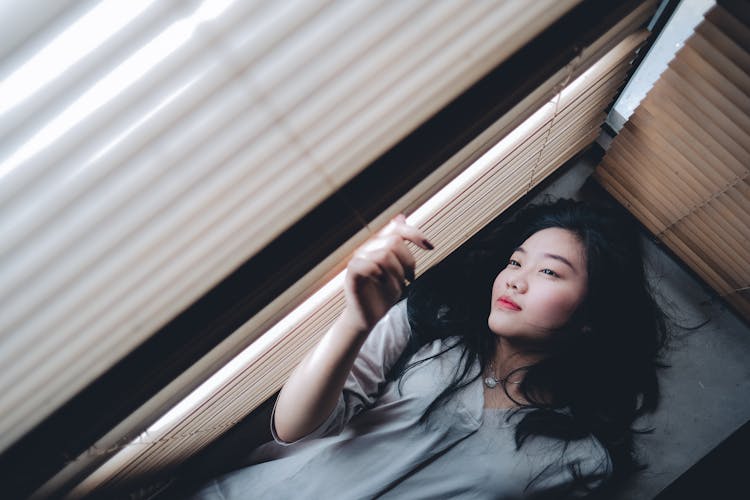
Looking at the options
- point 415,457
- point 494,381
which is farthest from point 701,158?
point 415,457

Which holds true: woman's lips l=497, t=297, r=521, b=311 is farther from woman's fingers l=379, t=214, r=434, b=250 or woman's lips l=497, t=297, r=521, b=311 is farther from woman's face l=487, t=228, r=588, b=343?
woman's fingers l=379, t=214, r=434, b=250

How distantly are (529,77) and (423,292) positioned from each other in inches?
71.6

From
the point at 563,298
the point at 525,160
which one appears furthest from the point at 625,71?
the point at 563,298

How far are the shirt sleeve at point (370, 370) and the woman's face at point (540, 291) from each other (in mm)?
627

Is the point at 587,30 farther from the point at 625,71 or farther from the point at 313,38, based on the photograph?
the point at 625,71

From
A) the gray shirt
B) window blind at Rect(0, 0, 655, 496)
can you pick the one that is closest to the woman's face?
the gray shirt

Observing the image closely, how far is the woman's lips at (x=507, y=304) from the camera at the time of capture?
1.88 meters

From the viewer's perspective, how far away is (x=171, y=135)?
0.81 metres

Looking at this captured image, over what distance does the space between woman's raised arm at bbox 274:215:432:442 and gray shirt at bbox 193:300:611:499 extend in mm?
415

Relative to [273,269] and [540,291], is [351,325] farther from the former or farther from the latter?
[540,291]

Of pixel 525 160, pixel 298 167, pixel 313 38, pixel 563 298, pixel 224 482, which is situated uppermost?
pixel 313 38

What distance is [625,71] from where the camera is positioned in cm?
209

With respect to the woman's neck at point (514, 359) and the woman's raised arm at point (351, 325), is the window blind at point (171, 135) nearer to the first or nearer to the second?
the woman's raised arm at point (351, 325)

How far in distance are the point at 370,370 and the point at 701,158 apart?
1.99 meters
